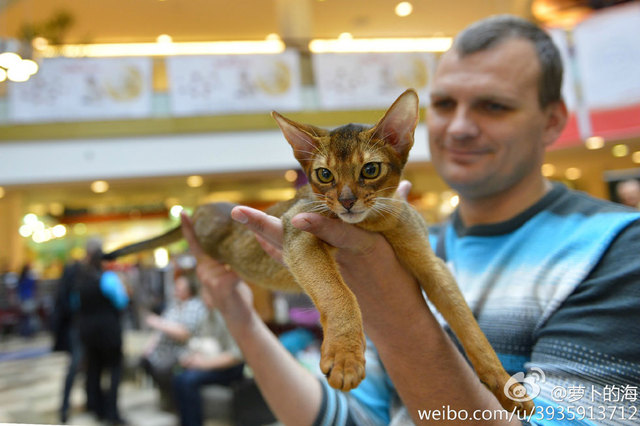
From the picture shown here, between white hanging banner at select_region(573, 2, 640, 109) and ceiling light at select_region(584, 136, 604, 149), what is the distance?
0.17 metres

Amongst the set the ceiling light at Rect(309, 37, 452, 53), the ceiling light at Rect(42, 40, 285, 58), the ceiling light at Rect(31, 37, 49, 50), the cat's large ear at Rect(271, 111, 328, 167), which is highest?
the ceiling light at Rect(31, 37, 49, 50)

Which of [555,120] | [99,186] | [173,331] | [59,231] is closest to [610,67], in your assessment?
[555,120]

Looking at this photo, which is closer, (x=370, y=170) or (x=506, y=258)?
(x=370, y=170)

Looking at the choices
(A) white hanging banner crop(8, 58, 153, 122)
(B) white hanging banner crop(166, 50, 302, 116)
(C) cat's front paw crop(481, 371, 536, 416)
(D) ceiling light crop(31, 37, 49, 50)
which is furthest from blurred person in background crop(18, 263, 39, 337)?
(C) cat's front paw crop(481, 371, 536, 416)

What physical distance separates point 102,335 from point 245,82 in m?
3.81

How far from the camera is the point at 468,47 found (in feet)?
3.34

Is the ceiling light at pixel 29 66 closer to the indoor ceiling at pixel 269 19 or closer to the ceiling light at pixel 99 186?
the indoor ceiling at pixel 269 19

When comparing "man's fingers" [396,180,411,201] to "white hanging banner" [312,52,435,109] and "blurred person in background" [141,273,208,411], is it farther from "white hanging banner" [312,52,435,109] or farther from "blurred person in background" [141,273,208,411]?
"blurred person in background" [141,273,208,411]

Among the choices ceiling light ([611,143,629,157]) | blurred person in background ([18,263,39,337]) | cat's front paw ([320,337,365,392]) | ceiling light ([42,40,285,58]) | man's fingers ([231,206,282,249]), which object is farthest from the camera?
blurred person in background ([18,263,39,337])

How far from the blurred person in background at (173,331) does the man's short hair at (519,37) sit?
267cm

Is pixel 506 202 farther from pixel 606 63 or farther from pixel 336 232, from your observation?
pixel 336 232

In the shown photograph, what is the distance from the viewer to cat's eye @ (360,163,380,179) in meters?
0.72

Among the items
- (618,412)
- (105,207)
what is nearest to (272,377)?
(618,412)

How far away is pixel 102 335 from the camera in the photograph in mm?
4148
